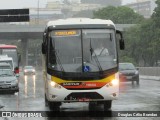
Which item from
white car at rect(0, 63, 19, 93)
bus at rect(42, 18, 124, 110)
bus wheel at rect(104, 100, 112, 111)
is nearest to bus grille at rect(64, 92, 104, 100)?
bus at rect(42, 18, 124, 110)

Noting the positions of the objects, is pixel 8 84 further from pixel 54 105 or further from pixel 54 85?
pixel 54 85

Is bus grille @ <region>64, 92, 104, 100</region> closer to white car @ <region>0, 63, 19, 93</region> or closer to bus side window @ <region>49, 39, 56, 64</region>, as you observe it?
bus side window @ <region>49, 39, 56, 64</region>

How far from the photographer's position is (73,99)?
17.0 metres

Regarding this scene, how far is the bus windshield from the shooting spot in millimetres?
17469

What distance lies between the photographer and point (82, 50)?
58.2 ft

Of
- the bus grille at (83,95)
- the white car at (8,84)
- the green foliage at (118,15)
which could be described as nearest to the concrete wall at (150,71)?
the white car at (8,84)

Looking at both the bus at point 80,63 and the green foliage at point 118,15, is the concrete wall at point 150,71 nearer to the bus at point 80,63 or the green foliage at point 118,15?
the bus at point 80,63

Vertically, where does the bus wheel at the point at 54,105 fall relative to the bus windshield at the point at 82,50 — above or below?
below

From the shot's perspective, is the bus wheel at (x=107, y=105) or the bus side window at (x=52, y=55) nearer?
the bus side window at (x=52, y=55)

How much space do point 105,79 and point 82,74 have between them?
766mm

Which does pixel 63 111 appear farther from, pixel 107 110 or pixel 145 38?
pixel 145 38

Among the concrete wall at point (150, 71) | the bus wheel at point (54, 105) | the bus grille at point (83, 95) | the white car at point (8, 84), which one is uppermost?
the bus grille at point (83, 95)

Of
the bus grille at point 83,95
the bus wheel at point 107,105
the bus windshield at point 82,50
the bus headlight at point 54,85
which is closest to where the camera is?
the bus grille at point 83,95

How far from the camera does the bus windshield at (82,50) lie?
688 inches
